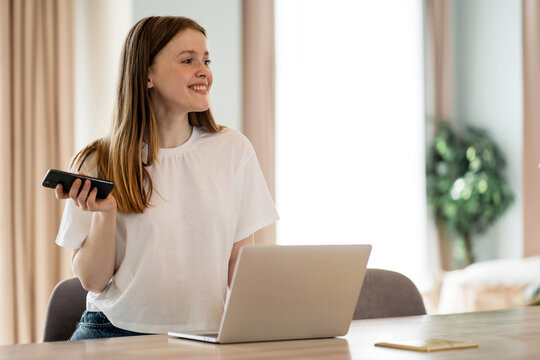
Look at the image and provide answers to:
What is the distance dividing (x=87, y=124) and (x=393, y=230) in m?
2.48

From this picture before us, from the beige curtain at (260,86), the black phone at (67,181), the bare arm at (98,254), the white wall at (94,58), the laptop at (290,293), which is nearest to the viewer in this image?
the laptop at (290,293)

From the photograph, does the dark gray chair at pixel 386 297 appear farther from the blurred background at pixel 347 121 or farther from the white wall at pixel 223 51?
the white wall at pixel 223 51

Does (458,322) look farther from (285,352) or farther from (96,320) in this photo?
(96,320)

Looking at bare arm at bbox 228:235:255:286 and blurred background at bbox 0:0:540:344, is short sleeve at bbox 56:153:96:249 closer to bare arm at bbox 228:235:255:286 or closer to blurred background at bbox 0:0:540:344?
bare arm at bbox 228:235:255:286

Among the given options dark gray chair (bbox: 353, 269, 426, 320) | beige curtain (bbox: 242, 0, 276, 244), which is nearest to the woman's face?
dark gray chair (bbox: 353, 269, 426, 320)

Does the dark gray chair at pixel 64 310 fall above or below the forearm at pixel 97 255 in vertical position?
below

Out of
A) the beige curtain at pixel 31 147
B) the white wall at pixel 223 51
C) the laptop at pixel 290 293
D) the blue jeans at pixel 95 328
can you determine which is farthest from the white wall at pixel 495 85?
the laptop at pixel 290 293

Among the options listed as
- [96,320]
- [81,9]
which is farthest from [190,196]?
[81,9]

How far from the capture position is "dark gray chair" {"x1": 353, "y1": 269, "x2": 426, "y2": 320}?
6.48 ft

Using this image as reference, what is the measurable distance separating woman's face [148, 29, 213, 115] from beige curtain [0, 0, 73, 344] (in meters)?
1.95

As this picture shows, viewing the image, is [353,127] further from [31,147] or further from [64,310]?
[64,310]

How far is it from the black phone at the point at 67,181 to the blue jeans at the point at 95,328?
36cm

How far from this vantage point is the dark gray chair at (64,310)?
1752 millimetres

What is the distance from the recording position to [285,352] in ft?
3.87
